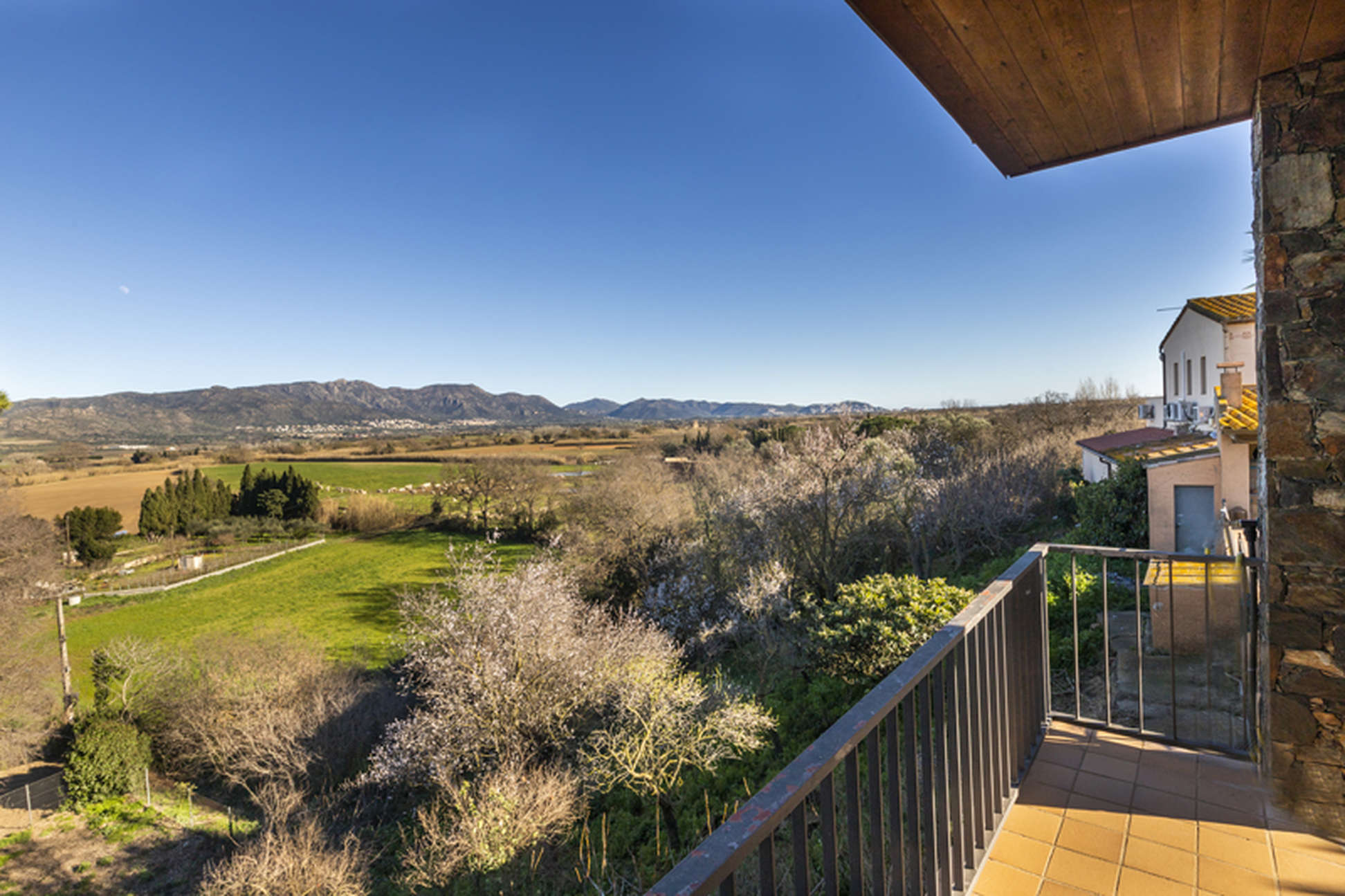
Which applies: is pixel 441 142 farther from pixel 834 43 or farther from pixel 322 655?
pixel 322 655

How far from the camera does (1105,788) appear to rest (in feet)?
7.02

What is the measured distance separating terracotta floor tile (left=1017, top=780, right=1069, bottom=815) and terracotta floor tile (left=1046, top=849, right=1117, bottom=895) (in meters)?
0.22

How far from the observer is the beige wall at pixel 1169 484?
9273 mm

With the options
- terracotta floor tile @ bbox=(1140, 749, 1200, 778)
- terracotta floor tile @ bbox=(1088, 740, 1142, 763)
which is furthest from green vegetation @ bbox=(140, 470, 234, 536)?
terracotta floor tile @ bbox=(1140, 749, 1200, 778)

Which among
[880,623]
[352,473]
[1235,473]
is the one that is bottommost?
[352,473]

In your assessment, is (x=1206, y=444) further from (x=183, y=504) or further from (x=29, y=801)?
(x=183, y=504)

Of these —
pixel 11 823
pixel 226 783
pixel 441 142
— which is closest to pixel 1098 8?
pixel 441 142

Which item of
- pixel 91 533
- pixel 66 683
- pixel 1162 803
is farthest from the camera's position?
pixel 91 533

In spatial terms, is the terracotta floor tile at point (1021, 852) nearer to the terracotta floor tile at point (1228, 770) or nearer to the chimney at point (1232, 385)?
the terracotta floor tile at point (1228, 770)

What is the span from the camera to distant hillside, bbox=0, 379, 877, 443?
130ft

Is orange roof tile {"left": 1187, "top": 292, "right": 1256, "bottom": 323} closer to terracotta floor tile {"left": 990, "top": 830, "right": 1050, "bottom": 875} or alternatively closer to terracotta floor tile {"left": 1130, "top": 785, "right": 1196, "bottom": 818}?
terracotta floor tile {"left": 1130, "top": 785, "right": 1196, "bottom": 818}

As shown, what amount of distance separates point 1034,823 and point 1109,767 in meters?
0.57

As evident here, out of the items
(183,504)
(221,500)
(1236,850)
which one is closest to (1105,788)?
(1236,850)

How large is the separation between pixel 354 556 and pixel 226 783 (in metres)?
20.1
